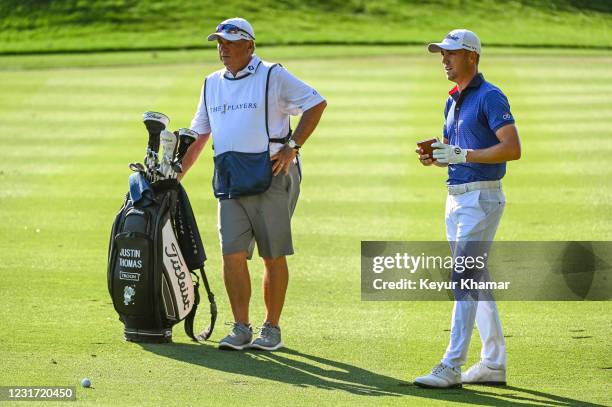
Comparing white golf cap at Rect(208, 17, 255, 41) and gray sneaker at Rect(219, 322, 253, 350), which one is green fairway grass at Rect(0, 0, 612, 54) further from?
gray sneaker at Rect(219, 322, 253, 350)

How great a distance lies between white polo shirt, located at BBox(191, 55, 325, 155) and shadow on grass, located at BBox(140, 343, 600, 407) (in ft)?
4.21

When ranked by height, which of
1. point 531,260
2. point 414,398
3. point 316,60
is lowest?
point 414,398

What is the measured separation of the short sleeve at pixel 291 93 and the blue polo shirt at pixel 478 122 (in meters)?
1.26

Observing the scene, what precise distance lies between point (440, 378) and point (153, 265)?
2.07 metres

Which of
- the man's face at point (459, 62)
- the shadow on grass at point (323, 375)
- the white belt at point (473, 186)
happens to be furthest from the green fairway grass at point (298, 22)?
the white belt at point (473, 186)

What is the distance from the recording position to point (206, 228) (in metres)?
13.0

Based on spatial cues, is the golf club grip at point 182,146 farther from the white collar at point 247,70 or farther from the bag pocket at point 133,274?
the bag pocket at point 133,274

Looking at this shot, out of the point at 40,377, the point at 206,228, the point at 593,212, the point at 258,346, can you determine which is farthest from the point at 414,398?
the point at 593,212

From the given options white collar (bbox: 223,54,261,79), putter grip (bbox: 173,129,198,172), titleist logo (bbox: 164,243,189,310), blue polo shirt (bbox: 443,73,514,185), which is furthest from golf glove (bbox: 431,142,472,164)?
titleist logo (bbox: 164,243,189,310)

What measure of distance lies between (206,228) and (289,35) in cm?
3326

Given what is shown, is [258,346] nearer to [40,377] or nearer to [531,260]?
[40,377]

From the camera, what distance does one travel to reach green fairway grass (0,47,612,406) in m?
7.26

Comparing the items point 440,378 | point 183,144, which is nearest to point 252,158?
point 183,144

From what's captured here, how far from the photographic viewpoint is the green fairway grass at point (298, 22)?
44.6m
